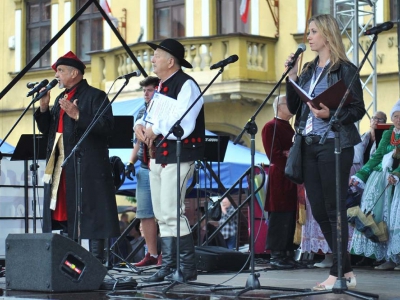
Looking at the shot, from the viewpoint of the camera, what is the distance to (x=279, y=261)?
32.1 feet

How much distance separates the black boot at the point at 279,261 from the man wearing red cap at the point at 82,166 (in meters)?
2.27

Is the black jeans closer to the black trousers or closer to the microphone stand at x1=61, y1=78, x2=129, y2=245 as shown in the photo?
the microphone stand at x1=61, y1=78, x2=129, y2=245

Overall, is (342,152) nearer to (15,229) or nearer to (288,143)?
(288,143)

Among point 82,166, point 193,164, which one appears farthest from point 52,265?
point 193,164

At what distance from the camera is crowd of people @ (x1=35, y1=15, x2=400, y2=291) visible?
22.0 ft

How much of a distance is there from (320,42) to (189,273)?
1.98 metres

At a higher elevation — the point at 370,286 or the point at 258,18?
the point at 258,18

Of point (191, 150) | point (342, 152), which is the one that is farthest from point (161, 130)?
point (342, 152)

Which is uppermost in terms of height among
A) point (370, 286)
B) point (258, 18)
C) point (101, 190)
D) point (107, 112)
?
point (258, 18)

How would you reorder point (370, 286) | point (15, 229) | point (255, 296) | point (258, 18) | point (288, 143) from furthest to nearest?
1. point (258, 18)
2. point (15, 229)
3. point (288, 143)
4. point (370, 286)
5. point (255, 296)

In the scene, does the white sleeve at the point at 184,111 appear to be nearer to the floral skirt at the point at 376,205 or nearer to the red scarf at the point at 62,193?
the red scarf at the point at 62,193

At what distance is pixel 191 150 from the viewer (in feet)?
24.0

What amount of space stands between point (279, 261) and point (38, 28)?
1736 centimetres

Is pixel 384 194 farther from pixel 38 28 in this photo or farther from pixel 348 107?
pixel 38 28
